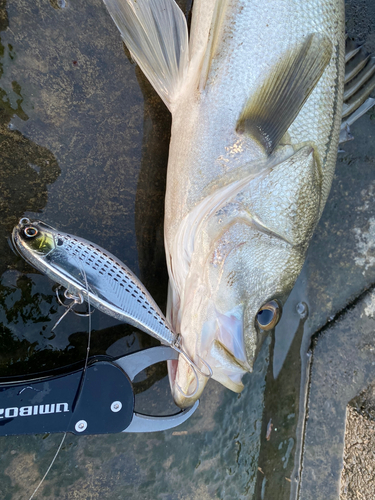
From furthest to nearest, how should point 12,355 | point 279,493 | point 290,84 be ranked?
point 279,493 → point 12,355 → point 290,84

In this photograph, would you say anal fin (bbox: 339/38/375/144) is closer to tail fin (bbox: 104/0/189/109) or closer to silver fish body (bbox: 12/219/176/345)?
tail fin (bbox: 104/0/189/109)

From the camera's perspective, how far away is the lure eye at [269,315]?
1753 mm

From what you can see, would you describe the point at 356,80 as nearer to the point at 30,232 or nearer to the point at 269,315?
the point at 269,315

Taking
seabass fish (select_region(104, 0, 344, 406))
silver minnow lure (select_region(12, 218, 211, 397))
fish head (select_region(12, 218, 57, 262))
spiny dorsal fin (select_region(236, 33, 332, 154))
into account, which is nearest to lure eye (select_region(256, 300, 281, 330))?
seabass fish (select_region(104, 0, 344, 406))

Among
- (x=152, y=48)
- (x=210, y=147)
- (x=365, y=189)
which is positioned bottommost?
(x=365, y=189)

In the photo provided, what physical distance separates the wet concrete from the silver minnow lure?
334mm

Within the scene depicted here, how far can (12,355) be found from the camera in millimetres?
1684

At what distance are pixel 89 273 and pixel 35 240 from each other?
0.23 meters

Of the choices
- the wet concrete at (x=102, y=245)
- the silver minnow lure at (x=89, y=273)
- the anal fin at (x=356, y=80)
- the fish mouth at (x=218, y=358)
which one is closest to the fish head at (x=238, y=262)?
the fish mouth at (x=218, y=358)

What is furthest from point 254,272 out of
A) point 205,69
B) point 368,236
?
point 368,236

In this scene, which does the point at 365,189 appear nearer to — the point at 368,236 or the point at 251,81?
the point at 368,236

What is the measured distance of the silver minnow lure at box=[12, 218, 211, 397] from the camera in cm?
136

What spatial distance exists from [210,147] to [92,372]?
1112 mm

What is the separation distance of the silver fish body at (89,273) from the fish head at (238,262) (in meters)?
0.20
